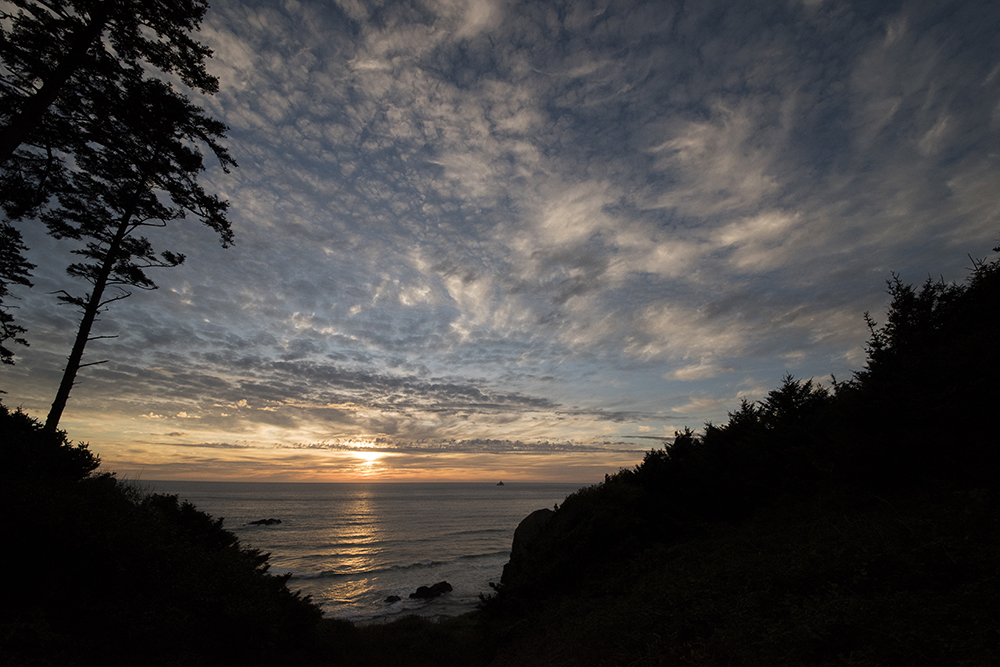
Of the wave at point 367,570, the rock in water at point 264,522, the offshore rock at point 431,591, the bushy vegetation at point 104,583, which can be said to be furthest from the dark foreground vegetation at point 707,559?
the rock in water at point 264,522

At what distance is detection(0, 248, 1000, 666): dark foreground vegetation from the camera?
6.30 metres

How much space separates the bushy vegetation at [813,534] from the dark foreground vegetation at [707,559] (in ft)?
0.16

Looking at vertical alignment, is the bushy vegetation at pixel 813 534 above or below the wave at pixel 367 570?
above

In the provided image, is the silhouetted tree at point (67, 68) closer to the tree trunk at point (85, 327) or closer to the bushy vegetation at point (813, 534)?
the tree trunk at point (85, 327)

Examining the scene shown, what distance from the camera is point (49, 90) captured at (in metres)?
9.91

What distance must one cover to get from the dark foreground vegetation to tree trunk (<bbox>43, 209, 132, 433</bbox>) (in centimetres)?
274

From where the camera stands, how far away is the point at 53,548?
7789 millimetres

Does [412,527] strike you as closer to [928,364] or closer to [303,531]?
[303,531]

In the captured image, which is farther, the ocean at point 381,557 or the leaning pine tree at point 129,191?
the ocean at point 381,557

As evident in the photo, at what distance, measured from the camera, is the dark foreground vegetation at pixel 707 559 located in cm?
630

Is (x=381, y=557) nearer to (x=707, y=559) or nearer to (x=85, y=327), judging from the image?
(x=85, y=327)

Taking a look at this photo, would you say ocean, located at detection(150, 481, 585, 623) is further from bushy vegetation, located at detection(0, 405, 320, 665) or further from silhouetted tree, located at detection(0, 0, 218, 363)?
silhouetted tree, located at detection(0, 0, 218, 363)

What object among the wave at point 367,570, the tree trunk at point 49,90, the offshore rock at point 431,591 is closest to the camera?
the tree trunk at point 49,90

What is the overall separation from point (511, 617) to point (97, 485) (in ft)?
40.7
